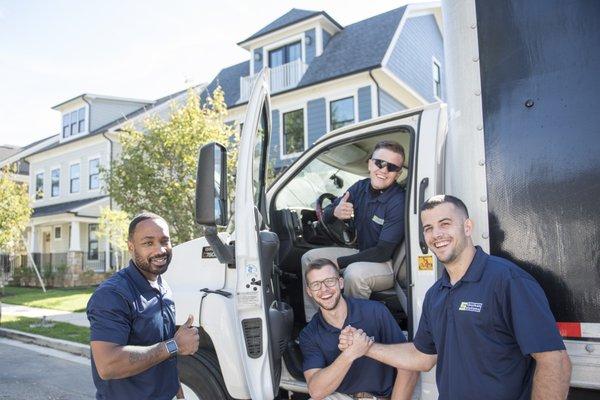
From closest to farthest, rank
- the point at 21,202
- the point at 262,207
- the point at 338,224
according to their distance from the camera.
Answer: the point at 262,207
the point at 338,224
the point at 21,202

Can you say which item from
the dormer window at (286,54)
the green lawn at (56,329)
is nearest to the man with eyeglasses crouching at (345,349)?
the green lawn at (56,329)

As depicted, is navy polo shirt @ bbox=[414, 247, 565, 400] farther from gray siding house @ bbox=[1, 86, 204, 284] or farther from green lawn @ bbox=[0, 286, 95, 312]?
gray siding house @ bbox=[1, 86, 204, 284]

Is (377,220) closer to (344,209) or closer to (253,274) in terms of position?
(344,209)

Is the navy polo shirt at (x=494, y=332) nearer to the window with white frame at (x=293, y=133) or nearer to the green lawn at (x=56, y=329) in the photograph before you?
the green lawn at (x=56, y=329)

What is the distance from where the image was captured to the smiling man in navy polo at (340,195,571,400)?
2.09 meters

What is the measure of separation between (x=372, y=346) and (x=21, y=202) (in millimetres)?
18193

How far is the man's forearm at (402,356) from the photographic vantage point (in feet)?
9.03

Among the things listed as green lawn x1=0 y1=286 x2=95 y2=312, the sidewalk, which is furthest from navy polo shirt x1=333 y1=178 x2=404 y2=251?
green lawn x1=0 y1=286 x2=95 y2=312

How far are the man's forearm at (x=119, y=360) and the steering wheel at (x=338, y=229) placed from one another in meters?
1.78

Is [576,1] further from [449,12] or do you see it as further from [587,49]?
[449,12]

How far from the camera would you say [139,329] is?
257 centimetres

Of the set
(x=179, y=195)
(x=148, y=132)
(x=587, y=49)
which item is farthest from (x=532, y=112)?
(x=148, y=132)

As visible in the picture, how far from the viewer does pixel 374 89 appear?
1619 cm

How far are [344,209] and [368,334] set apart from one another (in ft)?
2.98
